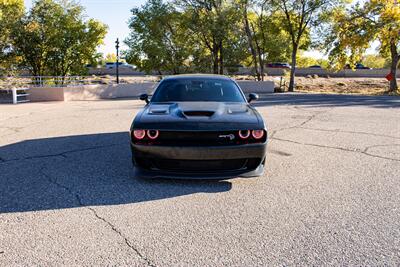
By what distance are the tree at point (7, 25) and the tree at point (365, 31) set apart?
22064 mm

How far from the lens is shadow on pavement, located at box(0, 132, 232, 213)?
3791mm

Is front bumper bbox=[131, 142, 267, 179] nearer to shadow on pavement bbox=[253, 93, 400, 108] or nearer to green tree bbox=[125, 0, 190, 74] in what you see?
shadow on pavement bbox=[253, 93, 400, 108]

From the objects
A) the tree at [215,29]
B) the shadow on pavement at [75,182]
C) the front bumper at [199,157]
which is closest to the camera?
the shadow on pavement at [75,182]

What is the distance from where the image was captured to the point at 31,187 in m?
4.19

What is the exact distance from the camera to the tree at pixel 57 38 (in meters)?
20.9

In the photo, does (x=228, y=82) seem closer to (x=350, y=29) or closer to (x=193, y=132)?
(x=193, y=132)

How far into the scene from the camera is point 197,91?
5.36 meters

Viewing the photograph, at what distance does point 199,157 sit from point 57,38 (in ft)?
68.3

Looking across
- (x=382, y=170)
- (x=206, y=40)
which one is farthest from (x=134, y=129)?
(x=206, y=40)

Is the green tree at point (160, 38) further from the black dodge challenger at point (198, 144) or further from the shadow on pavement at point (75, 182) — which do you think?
the black dodge challenger at point (198, 144)

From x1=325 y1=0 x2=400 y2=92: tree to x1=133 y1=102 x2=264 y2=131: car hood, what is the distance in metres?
22.7

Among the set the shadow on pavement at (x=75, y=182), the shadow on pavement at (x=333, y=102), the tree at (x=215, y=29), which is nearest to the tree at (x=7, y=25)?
the tree at (x=215, y=29)

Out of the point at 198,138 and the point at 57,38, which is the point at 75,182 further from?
the point at 57,38

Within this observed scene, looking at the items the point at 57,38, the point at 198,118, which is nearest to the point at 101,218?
the point at 198,118
